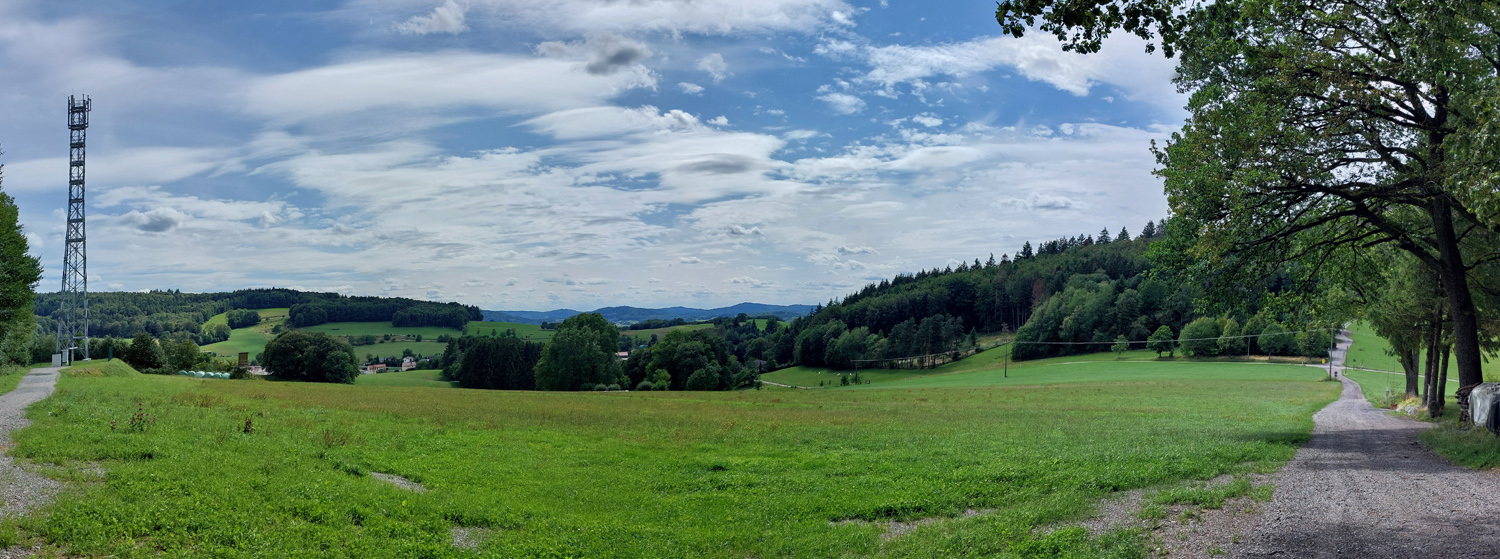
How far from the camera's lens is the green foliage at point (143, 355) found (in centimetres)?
8212

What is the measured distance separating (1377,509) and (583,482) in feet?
44.7

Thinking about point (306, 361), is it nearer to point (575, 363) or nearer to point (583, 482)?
point (575, 363)

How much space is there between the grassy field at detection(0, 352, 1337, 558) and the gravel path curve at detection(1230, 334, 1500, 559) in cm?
146

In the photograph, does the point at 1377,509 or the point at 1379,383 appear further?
the point at 1379,383

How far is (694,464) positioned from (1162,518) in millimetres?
10139

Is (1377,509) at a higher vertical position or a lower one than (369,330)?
higher

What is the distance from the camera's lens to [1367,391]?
58.6 m

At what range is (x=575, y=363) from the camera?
3713 inches

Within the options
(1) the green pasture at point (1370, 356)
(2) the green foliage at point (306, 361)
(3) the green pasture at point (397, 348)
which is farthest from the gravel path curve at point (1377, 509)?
(3) the green pasture at point (397, 348)

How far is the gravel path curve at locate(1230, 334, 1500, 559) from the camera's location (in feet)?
30.6

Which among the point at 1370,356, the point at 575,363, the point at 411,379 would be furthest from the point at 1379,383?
the point at 411,379

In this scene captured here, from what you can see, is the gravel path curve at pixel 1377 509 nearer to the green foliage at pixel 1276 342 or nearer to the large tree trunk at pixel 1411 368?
the large tree trunk at pixel 1411 368

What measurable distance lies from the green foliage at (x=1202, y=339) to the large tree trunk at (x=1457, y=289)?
103688mm

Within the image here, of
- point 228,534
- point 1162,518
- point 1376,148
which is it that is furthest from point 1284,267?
point 228,534
